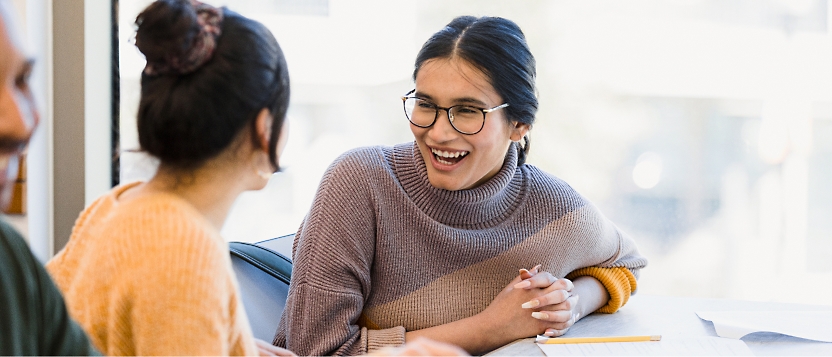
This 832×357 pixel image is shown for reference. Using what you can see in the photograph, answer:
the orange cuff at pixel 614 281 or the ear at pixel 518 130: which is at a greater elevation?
the ear at pixel 518 130

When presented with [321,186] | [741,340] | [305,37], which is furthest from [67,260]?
[305,37]

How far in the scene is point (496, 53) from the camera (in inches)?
57.1

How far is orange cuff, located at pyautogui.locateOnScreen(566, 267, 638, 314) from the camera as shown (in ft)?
5.27

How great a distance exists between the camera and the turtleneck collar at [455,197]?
1.53 metres

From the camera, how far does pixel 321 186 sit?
58.4 inches

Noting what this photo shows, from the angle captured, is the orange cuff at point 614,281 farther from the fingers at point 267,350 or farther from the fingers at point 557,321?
the fingers at point 267,350

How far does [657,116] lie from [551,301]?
5.76ft

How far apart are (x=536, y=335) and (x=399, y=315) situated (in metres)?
0.29

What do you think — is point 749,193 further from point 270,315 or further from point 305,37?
point 270,315

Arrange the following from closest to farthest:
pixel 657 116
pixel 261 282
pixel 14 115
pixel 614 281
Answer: pixel 14 115, pixel 614 281, pixel 261 282, pixel 657 116

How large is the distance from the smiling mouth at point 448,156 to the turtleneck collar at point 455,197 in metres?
0.06

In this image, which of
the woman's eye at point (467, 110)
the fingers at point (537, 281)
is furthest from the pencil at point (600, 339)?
the woman's eye at point (467, 110)

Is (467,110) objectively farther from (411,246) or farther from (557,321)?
(557,321)

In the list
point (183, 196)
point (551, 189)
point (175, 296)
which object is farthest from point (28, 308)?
point (551, 189)
